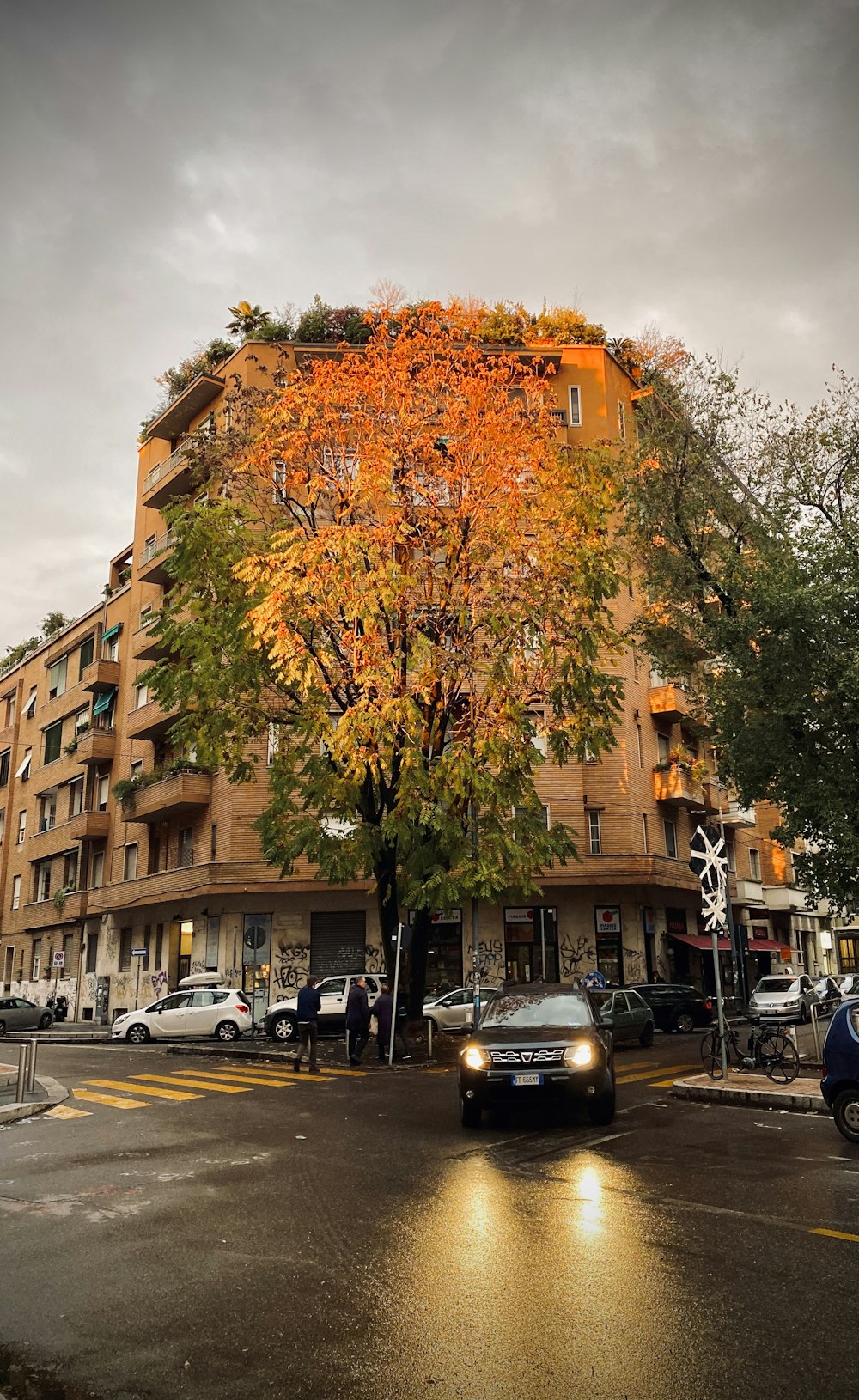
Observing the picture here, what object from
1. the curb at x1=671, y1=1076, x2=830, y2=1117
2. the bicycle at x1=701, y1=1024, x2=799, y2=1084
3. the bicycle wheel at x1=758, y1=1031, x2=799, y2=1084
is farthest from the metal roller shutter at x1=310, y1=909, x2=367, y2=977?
the curb at x1=671, y1=1076, x2=830, y2=1117

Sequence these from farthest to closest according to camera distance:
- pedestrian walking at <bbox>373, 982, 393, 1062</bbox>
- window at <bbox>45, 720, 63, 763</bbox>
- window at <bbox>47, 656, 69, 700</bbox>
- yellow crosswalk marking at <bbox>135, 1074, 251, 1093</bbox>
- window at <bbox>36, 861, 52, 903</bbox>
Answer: window at <bbox>47, 656, 69, 700</bbox>
window at <bbox>45, 720, 63, 763</bbox>
window at <bbox>36, 861, 52, 903</bbox>
pedestrian walking at <bbox>373, 982, 393, 1062</bbox>
yellow crosswalk marking at <bbox>135, 1074, 251, 1093</bbox>

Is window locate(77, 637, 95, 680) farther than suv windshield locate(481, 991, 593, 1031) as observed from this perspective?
Yes

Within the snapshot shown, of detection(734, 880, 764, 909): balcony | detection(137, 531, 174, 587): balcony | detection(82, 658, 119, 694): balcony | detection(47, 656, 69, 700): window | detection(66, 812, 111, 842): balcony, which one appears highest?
detection(137, 531, 174, 587): balcony

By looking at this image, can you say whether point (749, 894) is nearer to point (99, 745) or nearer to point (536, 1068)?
point (99, 745)

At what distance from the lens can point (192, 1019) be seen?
2731 cm

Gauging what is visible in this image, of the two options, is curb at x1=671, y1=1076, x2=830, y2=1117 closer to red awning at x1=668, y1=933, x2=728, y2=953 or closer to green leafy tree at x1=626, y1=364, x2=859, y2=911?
green leafy tree at x1=626, y1=364, x2=859, y2=911

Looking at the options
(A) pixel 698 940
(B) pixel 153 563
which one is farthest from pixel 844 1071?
(B) pixel 153 563

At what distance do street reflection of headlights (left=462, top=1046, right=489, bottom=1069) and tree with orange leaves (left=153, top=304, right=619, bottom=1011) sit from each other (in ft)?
23.8

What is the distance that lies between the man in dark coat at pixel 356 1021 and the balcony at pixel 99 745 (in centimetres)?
2508

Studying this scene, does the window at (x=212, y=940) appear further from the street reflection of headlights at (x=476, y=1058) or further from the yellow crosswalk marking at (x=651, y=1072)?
the street reflection of headlights at (x=476, y=1058)

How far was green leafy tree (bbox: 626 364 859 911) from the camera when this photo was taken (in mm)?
19328

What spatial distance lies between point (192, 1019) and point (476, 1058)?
59.6ft

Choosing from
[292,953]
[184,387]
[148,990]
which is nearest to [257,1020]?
[292,953]

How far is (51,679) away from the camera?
51.1 metres
